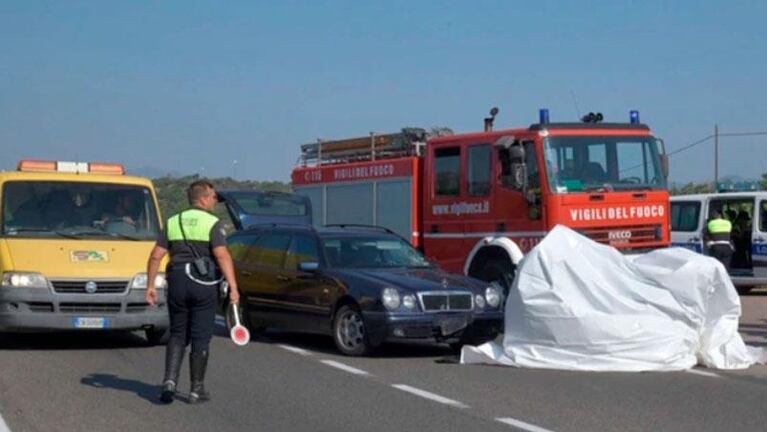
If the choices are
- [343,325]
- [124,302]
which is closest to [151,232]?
[124,302]

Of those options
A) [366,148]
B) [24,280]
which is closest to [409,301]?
[24,280]

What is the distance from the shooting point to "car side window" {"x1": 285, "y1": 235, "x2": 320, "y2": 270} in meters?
15.6

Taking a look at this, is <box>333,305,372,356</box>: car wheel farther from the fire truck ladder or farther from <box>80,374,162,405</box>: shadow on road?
the fire truck ladder

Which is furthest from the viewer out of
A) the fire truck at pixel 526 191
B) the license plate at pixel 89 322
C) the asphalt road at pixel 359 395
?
the fire truck at pixel 526 191

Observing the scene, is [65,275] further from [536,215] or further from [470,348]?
[536,215]

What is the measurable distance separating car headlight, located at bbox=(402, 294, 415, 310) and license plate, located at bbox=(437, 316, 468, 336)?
35 cm

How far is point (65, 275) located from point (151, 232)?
157 centimetres

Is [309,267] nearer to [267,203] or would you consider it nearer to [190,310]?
[190,310]

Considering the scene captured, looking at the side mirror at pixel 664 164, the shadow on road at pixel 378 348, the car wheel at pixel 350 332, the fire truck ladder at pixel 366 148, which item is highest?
A: the fire truck ladder at pixel 366 148

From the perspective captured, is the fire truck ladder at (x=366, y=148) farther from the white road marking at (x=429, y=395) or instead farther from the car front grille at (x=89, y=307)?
the white road marking at (x=429, y=395)

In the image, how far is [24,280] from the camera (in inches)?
557

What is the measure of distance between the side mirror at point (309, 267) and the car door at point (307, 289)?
0.06 meters

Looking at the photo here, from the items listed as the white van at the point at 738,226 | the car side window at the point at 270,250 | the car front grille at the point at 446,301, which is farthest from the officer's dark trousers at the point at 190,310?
the white van at the point at 738,226

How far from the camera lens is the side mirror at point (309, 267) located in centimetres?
1506
